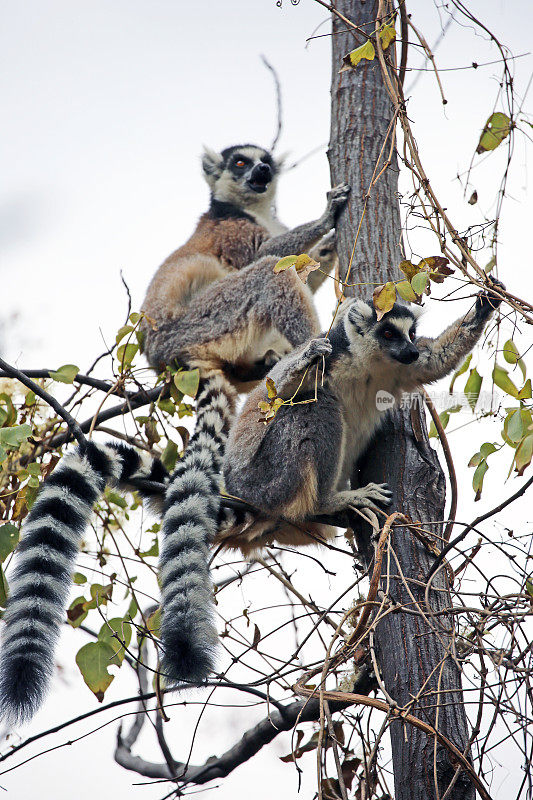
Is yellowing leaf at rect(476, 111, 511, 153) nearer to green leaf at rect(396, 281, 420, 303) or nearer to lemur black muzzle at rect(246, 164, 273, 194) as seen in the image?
green leaf at rect(396, 281, 420, 303)

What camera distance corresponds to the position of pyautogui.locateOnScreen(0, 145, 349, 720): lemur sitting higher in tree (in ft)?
9.14

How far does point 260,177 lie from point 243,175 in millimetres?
210

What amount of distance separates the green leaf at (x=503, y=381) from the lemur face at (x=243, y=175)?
4.29 meters

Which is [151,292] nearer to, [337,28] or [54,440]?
[54,440]

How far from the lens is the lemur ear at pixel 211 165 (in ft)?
22.2

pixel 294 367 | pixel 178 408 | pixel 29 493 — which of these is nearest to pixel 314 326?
pixel 178 408

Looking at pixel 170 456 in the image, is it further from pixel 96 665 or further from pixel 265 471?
pixel 96 665

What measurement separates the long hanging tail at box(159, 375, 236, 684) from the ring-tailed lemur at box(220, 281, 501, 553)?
0.93ft

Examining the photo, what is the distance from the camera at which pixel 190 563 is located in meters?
3.18

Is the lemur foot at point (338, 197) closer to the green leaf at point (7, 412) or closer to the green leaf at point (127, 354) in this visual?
the green leaf at point (127, 354)

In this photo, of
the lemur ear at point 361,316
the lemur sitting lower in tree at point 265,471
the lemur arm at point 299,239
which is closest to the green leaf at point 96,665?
the lemur sitting lower in tree at point 265,471

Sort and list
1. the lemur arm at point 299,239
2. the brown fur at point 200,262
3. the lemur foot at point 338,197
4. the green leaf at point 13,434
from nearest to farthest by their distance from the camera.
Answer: the green leaf at point 13,434 → the lemur foot at point 338,197 → the lemur arm at point 299,239 → the brown fur at point 200,262

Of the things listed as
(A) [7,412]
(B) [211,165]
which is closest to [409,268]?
(A) [7,412]

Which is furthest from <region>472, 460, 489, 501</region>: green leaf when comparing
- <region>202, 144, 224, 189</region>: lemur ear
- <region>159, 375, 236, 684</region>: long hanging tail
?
<region>202, 144, 224, 189</region>: lemur ear
